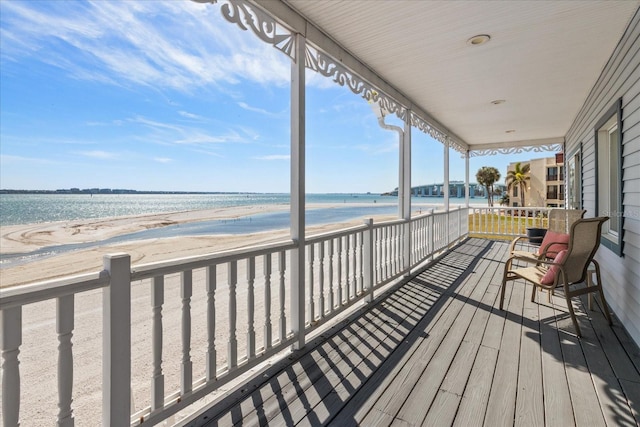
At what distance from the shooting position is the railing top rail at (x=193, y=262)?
4.71 ft

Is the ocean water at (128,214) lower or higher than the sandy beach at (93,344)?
higher

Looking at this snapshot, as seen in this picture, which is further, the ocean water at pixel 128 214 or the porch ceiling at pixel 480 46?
the ocean water at pixel 128 214

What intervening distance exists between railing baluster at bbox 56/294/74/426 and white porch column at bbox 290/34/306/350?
1.40 metres

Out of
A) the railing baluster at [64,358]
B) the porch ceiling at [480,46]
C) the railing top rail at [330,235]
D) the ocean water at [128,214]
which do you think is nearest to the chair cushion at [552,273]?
the railing top rail at [330,235]

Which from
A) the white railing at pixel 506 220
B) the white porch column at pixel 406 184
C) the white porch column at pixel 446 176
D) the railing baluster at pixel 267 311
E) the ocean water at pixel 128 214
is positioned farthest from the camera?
the ocean water at pixel 128 214

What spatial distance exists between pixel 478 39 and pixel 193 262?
2959 millimetres

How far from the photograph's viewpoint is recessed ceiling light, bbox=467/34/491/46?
2.80 m

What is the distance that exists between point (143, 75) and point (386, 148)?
2529 cm

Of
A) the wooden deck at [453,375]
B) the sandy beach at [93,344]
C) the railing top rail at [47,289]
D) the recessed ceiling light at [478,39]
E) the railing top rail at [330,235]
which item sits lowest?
the sandy beach at [93,344]

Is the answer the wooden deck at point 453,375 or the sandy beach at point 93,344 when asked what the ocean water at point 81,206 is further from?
the wooden deck at point 453,375

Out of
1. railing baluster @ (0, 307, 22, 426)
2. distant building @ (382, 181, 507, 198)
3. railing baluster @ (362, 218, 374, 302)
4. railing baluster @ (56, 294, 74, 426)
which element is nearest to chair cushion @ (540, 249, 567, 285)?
railing baluster @ (362, 218, 374, 302)

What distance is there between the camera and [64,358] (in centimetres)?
122

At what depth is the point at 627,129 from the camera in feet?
8.67

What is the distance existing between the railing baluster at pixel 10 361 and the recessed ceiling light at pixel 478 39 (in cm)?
347
